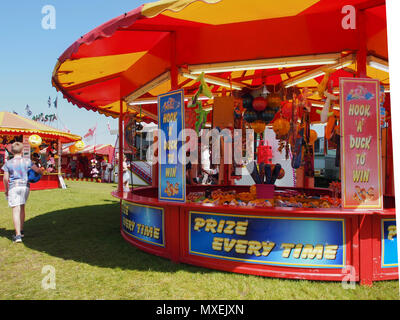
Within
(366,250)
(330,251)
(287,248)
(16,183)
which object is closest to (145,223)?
(287,248)

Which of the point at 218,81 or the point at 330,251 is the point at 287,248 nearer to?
the point at 330,251

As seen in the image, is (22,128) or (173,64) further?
(22,128)

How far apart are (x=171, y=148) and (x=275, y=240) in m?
2.00

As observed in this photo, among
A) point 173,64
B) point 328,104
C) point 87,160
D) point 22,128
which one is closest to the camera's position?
point 328,104

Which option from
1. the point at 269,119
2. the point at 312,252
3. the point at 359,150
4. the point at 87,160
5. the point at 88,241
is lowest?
the point at 88,241

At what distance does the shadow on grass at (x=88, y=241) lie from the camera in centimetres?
436

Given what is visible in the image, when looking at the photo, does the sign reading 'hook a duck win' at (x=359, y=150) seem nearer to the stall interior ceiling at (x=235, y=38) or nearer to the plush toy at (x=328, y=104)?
Result: the plush toy at (x=328, y=104)

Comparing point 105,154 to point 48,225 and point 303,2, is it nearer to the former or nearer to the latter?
point 48,225

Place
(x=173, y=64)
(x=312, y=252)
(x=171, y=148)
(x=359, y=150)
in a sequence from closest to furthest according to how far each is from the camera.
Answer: (x=359, y=150) → (x=312, y=252) → (x=171, y=148) → (x=173, y=64)

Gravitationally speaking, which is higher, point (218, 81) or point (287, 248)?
point (218, 81)

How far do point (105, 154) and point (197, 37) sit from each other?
2493 centimetres

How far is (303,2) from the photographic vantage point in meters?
3.59

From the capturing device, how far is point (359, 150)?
361 centimetres

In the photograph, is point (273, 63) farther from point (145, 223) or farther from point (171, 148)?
point (145, 223)
